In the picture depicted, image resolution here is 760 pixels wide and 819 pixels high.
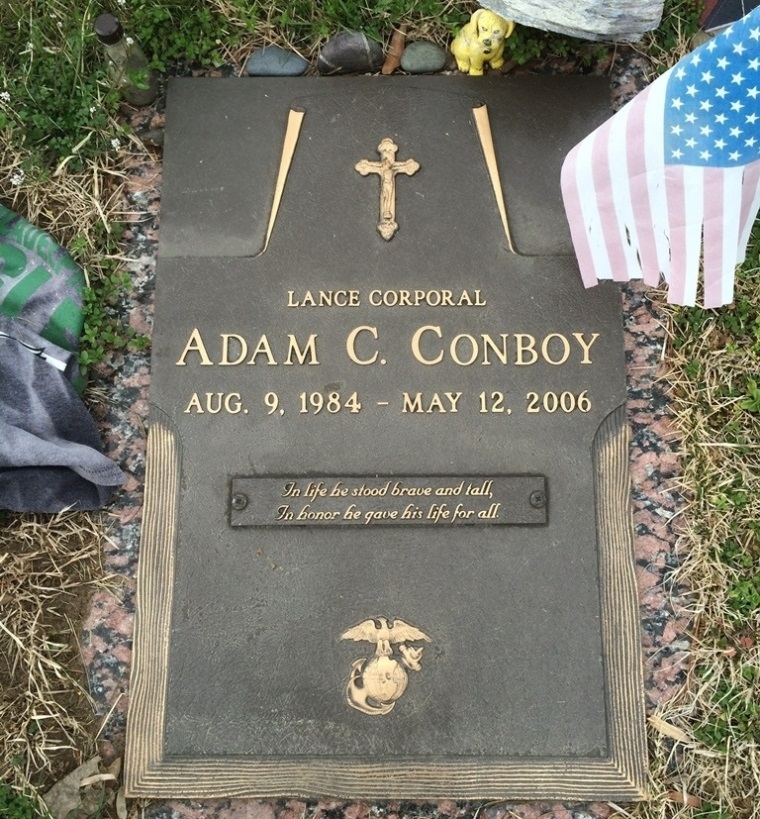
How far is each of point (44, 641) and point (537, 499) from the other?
176cm

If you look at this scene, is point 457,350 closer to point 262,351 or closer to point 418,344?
point 418,344

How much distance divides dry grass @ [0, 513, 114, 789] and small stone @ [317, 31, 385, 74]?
1937 mm

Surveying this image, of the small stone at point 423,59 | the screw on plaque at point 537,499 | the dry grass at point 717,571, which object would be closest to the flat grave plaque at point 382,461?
the screw on plaque at point 537,499

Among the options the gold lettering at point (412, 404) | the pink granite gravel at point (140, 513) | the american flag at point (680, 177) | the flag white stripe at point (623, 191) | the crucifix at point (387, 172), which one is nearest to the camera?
the american flag at point (680, 177)

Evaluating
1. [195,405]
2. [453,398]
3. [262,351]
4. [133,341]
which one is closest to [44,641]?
[195,405]

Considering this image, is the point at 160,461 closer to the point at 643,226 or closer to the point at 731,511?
the point at 643,226

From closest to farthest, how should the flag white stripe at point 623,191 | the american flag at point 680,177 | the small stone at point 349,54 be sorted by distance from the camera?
the american flag at point 680,177
the flag white stripe at point 623,191
the small stone at point 349,54

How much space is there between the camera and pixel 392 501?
2.62 meters

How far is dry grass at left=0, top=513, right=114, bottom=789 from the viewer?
8.54ft

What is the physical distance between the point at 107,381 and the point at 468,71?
1818 mm

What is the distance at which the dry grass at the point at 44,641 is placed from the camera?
8.54 feet

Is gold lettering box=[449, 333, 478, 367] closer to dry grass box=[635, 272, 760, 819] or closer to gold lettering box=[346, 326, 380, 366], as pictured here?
gold lettering box=[346, 326, 380, 366]

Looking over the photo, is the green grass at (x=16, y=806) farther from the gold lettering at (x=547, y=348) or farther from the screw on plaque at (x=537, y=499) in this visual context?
the gold lettering at (x=547, y=348)

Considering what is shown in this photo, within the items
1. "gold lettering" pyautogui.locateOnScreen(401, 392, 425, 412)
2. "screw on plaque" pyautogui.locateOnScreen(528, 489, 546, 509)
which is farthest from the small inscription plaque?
"gold lettering" pyautogui.locateOnScreen(401, 392, 425, 412)
